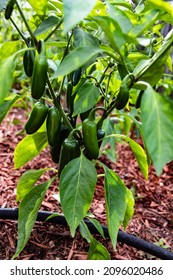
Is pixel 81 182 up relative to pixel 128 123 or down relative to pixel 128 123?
up

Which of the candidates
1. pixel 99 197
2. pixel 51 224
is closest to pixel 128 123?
pixel 99 197

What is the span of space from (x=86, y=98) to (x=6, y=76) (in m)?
0.24

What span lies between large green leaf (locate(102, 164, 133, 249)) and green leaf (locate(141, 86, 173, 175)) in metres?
0.36

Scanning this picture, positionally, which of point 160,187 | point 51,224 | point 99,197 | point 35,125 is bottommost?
point 160,187

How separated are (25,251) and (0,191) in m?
0.37

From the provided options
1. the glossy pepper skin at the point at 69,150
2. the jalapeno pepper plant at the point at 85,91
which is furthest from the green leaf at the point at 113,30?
the glossy pepper skin at the point at 69,150

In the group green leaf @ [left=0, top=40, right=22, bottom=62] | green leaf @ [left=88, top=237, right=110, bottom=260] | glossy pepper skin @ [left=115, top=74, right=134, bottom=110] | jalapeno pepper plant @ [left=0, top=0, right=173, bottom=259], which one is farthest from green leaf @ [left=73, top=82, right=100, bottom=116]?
green leaf @ [left=88, top=237, right=110, bottom=260]

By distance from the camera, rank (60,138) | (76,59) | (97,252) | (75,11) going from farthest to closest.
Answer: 1. (97,252)
2. (60,138)
3. (76,59)
4. (75,11)

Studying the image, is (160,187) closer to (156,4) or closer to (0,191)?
(0,191)

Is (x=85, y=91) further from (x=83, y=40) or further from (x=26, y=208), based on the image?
(x=26, y=208)

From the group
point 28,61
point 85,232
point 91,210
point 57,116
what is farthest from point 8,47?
point 91,210

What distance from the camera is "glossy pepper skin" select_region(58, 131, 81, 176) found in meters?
0.98

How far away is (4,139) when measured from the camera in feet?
6.96

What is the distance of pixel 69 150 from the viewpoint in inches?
38.5
